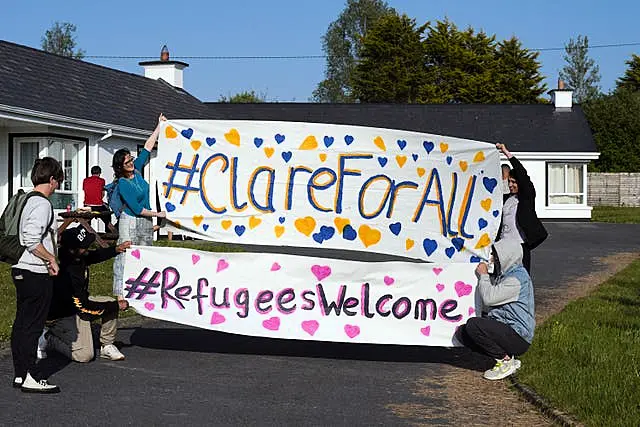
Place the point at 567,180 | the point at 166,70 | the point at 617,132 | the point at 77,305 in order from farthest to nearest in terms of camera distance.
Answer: the point at 617,132 < the point at 567,180 < the point at 166,70 < the point at 77,305

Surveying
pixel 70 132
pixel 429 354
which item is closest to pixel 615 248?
pixel 70 132

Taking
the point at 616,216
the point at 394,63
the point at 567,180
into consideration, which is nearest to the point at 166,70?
the point at 567,180

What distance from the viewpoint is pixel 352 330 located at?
9.39 metres

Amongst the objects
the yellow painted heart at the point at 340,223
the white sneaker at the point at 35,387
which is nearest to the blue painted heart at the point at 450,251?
the yellow painted heart at the point at 340,223

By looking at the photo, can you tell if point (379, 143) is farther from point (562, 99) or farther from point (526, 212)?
point (562, 99)

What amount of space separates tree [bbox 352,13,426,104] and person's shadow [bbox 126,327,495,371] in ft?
199

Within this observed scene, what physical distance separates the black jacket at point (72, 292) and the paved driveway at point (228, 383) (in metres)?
0.47

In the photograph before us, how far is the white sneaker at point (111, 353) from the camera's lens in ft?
31.4

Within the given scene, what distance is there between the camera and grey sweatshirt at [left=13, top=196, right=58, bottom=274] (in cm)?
788

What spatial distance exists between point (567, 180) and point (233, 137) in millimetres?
37347

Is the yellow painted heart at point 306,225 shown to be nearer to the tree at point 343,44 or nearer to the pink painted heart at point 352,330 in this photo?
the pink painted heart at point 352,330

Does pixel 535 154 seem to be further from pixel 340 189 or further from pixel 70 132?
pixel 340 189

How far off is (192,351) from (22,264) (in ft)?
8.73

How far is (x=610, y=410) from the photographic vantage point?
24.3ft
